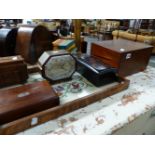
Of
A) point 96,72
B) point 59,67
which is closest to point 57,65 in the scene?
point 59,67

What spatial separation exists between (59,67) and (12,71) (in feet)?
0.70

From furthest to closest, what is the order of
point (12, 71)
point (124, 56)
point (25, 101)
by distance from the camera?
1. point (124, 56)
2. point (12, 71)
3. point (25, 101)

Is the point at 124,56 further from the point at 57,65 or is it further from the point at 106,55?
the point at 57,65

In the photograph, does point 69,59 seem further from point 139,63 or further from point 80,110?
point 139,63

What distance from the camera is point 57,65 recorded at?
0.72 metres

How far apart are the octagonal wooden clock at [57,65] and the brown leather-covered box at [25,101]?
12cm

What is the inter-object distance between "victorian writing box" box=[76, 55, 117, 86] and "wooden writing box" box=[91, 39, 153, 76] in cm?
6

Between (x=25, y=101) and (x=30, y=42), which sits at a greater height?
(x=30, y=42)

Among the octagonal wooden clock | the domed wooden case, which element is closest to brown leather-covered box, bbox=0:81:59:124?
the octagonal wooden clock

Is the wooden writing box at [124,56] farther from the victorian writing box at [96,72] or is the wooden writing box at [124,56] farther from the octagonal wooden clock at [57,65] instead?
the octagonal wooden clock at [57,65]

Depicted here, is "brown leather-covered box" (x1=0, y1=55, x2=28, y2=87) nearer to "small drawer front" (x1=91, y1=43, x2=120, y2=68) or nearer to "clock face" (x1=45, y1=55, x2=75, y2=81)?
"clock face" (x1=45, y1=55, x2=75, y2=81)

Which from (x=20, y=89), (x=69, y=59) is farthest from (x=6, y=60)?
(x=69, y=59)

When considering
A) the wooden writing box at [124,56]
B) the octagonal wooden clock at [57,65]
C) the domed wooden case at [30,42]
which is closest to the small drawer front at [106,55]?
the wooden writing box at [124,56]

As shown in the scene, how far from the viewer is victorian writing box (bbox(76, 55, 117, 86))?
0.73 meters
